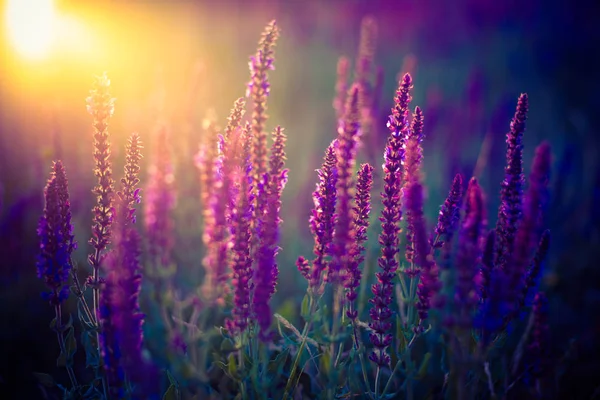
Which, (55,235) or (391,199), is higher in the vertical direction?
(391,199)

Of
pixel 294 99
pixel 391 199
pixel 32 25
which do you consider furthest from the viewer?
pixel 294 99

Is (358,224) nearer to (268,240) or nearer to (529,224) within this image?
(268,240)

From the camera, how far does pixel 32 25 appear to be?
307 inches

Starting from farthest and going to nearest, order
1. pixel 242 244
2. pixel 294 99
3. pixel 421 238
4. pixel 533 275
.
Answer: pixel 294 99
pixel 533 275
pixel 242 244
pixel 421 238

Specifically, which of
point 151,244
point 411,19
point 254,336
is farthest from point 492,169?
point 411,19

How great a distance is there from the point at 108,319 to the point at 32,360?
7.16ft

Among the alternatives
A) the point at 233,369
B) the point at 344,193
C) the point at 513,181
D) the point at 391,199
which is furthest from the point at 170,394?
the point at 513,181

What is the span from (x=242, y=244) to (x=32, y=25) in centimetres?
765

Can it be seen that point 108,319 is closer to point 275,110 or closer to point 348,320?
point 348,320

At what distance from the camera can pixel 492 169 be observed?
6227mm

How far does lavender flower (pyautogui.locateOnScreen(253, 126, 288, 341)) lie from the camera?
7.13 feet

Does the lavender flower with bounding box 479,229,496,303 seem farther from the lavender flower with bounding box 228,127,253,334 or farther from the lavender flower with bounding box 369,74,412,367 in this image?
the lavender flower with bounding box 228,127,253,334

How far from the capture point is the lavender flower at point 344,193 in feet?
7.10

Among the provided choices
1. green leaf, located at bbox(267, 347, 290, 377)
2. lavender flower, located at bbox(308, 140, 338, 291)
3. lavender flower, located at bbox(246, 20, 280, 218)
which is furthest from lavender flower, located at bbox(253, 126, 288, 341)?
green leaf, located at bbox(267, 347, 290, 377)
